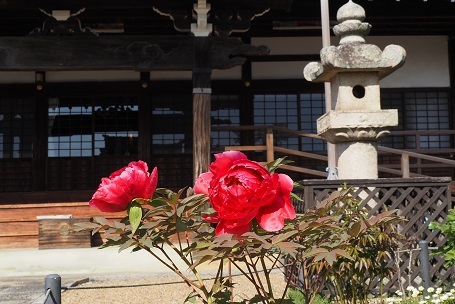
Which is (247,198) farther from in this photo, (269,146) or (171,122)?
(171,122)

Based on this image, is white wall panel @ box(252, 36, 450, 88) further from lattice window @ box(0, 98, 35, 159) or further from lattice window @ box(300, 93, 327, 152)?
lattice window @ box(0, 98, 35, 159)

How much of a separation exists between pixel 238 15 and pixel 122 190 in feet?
28.4

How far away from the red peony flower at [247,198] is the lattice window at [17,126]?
468 inches

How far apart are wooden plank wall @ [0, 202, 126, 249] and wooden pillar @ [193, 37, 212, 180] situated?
208 centimetres

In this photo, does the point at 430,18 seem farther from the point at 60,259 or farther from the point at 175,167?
the point at 60,259

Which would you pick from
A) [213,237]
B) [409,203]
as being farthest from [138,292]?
[213,237]

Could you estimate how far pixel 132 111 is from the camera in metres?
12.6

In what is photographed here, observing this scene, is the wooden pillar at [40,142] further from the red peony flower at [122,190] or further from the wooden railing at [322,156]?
the red peony flower at [122,190]

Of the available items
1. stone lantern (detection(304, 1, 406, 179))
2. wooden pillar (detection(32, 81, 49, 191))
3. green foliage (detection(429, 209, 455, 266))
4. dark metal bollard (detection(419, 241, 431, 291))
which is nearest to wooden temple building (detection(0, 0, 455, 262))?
wooden pillar (detection(32, 81, 49, 191))

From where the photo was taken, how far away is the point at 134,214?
1.62 meters

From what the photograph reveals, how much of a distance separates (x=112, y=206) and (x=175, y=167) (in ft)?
35.8

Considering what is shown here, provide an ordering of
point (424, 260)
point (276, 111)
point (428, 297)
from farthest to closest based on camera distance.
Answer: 1. point (276, 111)
2. point (424, 260)
3. point (428, 297)

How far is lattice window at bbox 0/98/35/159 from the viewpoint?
12.5 metres

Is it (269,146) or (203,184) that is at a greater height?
(269,146)
